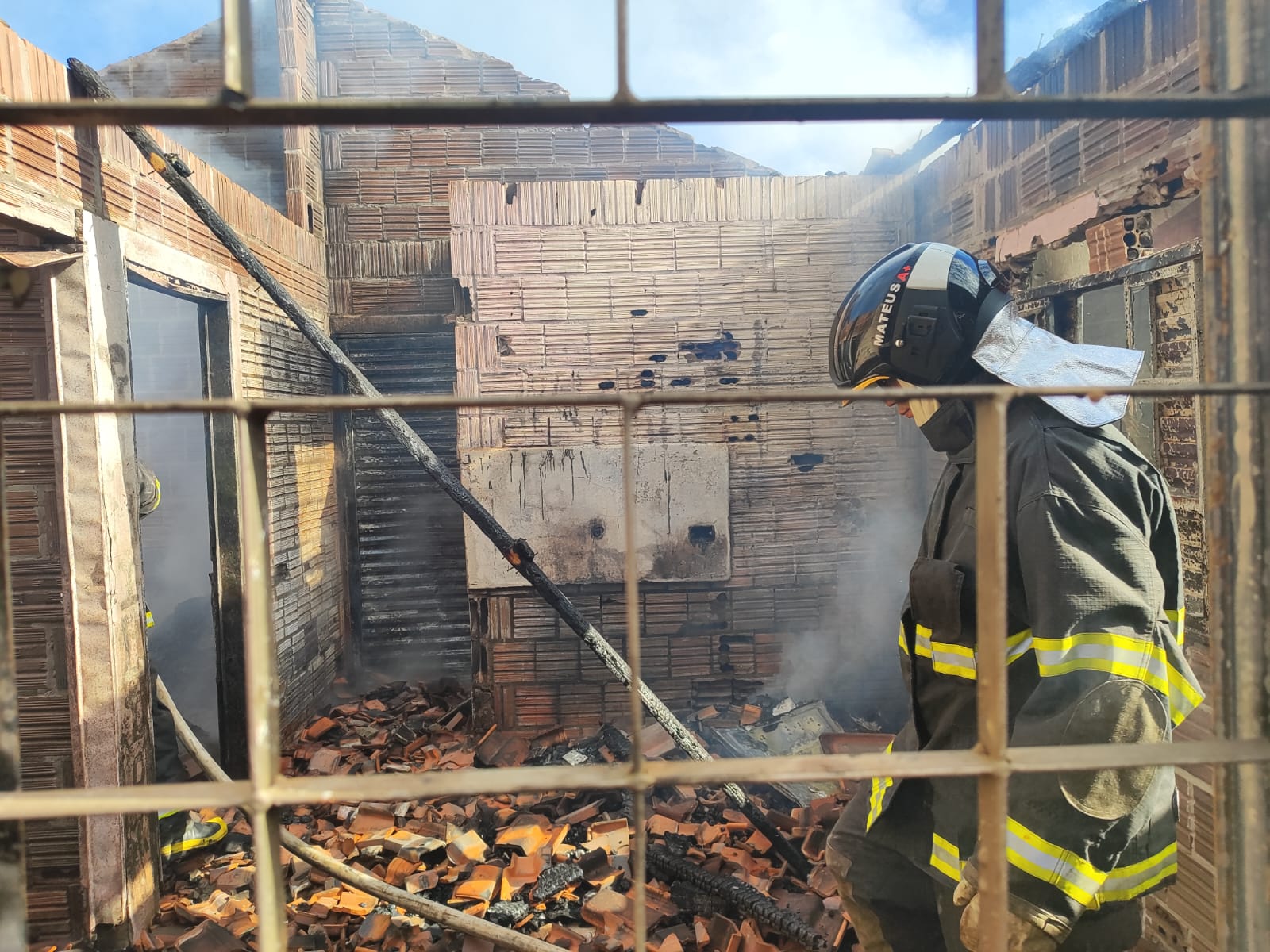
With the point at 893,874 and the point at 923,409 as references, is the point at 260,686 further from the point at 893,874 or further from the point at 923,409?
the point at 893,874

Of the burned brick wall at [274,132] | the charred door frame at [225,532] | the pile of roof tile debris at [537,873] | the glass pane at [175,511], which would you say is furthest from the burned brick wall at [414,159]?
the pile of roof tile debris at [537,873]

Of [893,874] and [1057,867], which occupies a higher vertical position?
[1057,867]

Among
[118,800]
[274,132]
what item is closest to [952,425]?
[118,800]

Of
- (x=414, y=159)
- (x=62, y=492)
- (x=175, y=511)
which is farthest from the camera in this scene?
(x=175, y=511)

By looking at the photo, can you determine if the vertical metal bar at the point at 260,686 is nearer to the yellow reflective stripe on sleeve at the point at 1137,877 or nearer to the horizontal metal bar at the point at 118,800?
the horizontal metal bar at the point at 118,800

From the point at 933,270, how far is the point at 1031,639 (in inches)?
44.9

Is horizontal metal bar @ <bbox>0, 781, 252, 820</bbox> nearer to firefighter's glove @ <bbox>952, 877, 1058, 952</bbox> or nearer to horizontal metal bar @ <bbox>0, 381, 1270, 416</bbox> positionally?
horizontal metal bar @ <bbox>0, 381, 1270, 416</bbox>

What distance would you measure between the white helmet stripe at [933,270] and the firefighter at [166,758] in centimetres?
367

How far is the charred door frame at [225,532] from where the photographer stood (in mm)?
4652

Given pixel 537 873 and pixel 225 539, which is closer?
pixel 537 873

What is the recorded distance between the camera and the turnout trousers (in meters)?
2.16

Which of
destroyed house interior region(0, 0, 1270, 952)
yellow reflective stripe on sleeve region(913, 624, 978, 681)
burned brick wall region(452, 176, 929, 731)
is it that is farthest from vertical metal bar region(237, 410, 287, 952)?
burned brick wall region(452, 176, 929, 731)

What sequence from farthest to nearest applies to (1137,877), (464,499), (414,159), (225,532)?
(414,159) → (225,532) → (464,499) → (1137,877)

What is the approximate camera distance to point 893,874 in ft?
7.46
